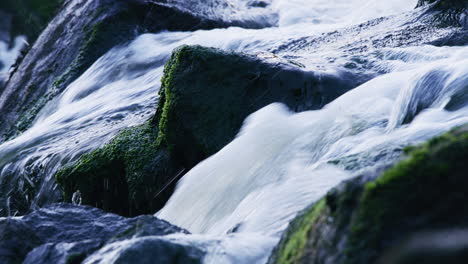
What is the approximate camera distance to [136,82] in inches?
299

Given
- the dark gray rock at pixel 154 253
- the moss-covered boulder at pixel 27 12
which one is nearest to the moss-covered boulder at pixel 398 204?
the dark gray rock at pixel 154 253

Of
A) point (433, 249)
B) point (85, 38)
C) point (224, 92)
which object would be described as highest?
point (85, 38)

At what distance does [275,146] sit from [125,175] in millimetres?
1265

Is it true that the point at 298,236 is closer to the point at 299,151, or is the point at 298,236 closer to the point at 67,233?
the point at 67,233

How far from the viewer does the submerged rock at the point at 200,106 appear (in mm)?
4699

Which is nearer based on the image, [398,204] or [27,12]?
[398,204]

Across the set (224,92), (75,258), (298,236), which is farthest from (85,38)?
(298,236)

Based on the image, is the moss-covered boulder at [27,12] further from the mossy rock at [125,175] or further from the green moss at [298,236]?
the green moss at [298,236]

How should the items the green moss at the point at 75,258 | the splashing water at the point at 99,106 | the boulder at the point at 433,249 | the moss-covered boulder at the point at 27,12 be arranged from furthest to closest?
the moss-covered boulder at the point at 27,12 < the splashing water at the point at 99,106 < the green moss at the point at 75,258 < the boulder at the point at 433,249

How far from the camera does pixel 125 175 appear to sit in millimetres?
4918

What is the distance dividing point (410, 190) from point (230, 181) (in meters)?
2.39

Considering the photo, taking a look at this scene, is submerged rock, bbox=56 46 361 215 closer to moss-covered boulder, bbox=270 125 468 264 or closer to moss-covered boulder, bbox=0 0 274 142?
moss-covered boulder, bbox=270 125 468 264

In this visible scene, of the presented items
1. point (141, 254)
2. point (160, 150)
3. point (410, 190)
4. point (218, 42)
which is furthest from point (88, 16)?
point (410, 190)

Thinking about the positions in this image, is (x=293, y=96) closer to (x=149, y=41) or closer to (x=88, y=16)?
(x=149, y=41)
